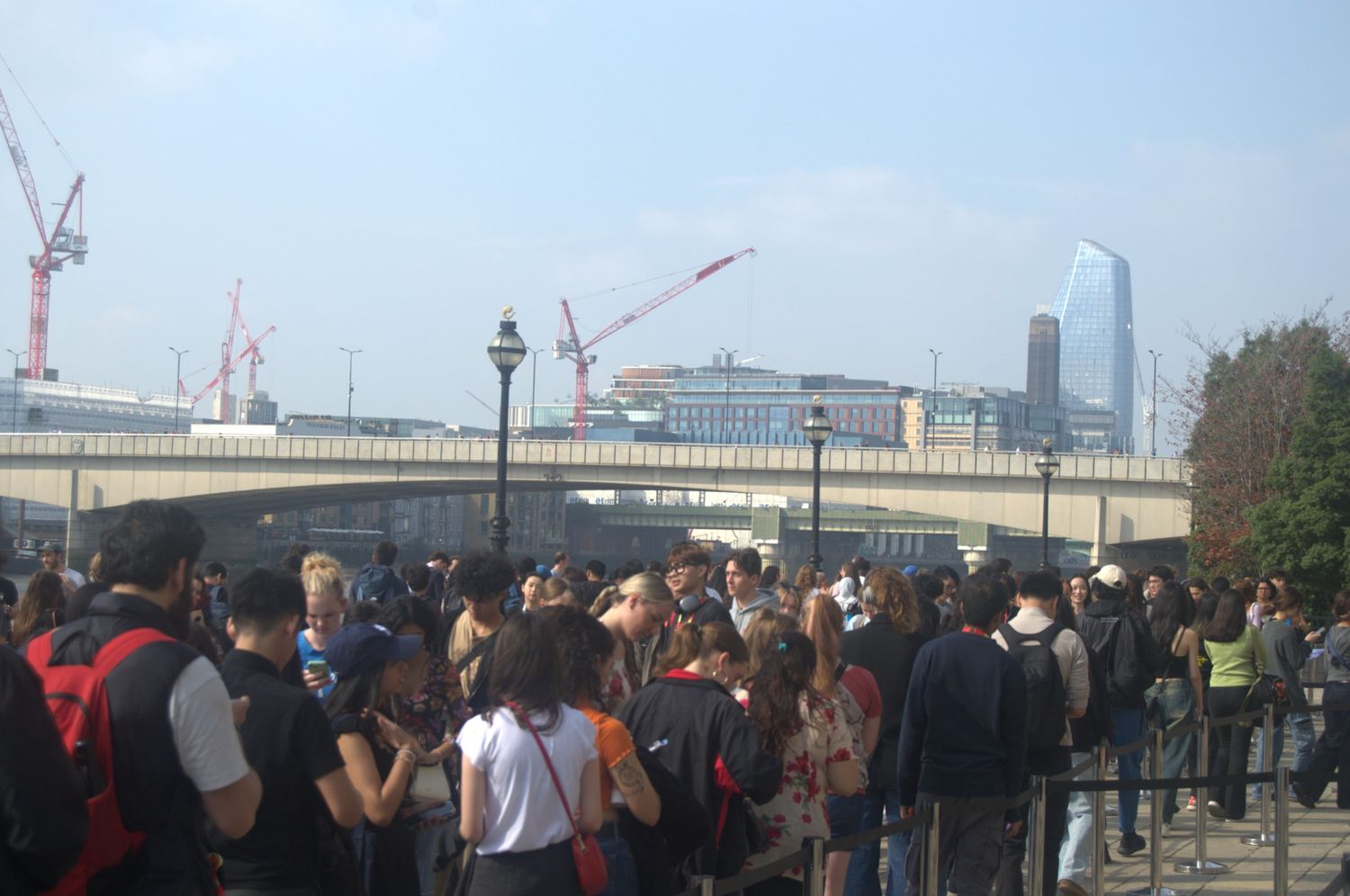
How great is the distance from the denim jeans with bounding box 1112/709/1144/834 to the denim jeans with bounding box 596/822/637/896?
14.0 feet

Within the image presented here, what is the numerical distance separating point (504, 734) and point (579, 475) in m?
54.8

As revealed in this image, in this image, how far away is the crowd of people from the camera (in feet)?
11.9

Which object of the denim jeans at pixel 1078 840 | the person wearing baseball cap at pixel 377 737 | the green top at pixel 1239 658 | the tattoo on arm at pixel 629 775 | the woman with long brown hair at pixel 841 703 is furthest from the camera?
the green top at pixel 1239 658

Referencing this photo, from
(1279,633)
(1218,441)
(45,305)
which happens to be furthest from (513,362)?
(45,305)

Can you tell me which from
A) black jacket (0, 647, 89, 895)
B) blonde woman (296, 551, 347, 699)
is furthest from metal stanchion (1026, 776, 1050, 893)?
black jacket (0, 647, 89, 895)

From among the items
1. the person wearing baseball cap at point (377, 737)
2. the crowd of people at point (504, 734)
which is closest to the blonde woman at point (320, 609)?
the crowd of people at point (504, 734)

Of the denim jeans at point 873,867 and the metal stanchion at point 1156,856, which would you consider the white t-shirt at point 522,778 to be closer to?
the denim jeans at point 873,867

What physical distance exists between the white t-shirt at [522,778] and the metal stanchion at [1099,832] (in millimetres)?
4024

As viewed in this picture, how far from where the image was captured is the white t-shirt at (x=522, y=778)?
4605 mm

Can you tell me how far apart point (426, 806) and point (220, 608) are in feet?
17.5

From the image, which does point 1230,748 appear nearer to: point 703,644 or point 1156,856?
point 1156,856

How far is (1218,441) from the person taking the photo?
125ft

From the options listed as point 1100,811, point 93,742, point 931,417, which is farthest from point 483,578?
point 931,417

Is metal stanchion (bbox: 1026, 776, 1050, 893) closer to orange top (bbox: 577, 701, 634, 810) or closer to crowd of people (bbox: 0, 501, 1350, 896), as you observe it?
crowd of people (bbox: 0, 501, 1350, 896)
